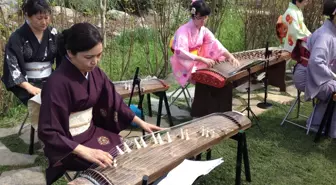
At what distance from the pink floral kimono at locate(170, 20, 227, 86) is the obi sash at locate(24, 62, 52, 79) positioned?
152 cm

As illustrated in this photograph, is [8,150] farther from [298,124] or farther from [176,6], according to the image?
[176,6]

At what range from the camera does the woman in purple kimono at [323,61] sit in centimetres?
396

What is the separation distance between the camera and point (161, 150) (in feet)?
7.91

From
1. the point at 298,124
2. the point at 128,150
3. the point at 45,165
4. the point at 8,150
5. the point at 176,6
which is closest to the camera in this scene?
the point at 128,150

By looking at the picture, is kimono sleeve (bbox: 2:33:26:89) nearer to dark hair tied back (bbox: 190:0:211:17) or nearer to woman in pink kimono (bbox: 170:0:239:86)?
woman in pink kimono (bbox: 170:0:239:86)

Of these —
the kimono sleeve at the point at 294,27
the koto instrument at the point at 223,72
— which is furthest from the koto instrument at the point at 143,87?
the kimono sleeve at the point at 294,27

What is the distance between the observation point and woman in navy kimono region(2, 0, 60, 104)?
333 centimetres

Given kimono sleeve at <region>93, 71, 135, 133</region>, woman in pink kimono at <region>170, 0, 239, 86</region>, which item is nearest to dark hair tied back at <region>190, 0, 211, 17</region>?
woman in pink kimono at <region>170, 0, 239, 86</region>

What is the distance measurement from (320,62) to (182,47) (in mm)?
1518

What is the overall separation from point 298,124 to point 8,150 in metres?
3.35

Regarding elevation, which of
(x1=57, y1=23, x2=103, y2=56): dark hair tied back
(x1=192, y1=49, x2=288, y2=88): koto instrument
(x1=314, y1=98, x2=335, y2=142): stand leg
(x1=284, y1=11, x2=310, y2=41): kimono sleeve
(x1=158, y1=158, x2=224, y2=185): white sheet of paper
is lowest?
(x1=314, y1=98, x2=335, y2=142): stand leg

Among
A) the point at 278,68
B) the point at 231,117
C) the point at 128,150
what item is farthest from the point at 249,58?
the point at 128,150

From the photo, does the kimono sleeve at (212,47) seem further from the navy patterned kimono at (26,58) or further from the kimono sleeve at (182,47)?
the navy patterned kimono at (26,58)

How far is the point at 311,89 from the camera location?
411 centimetres
